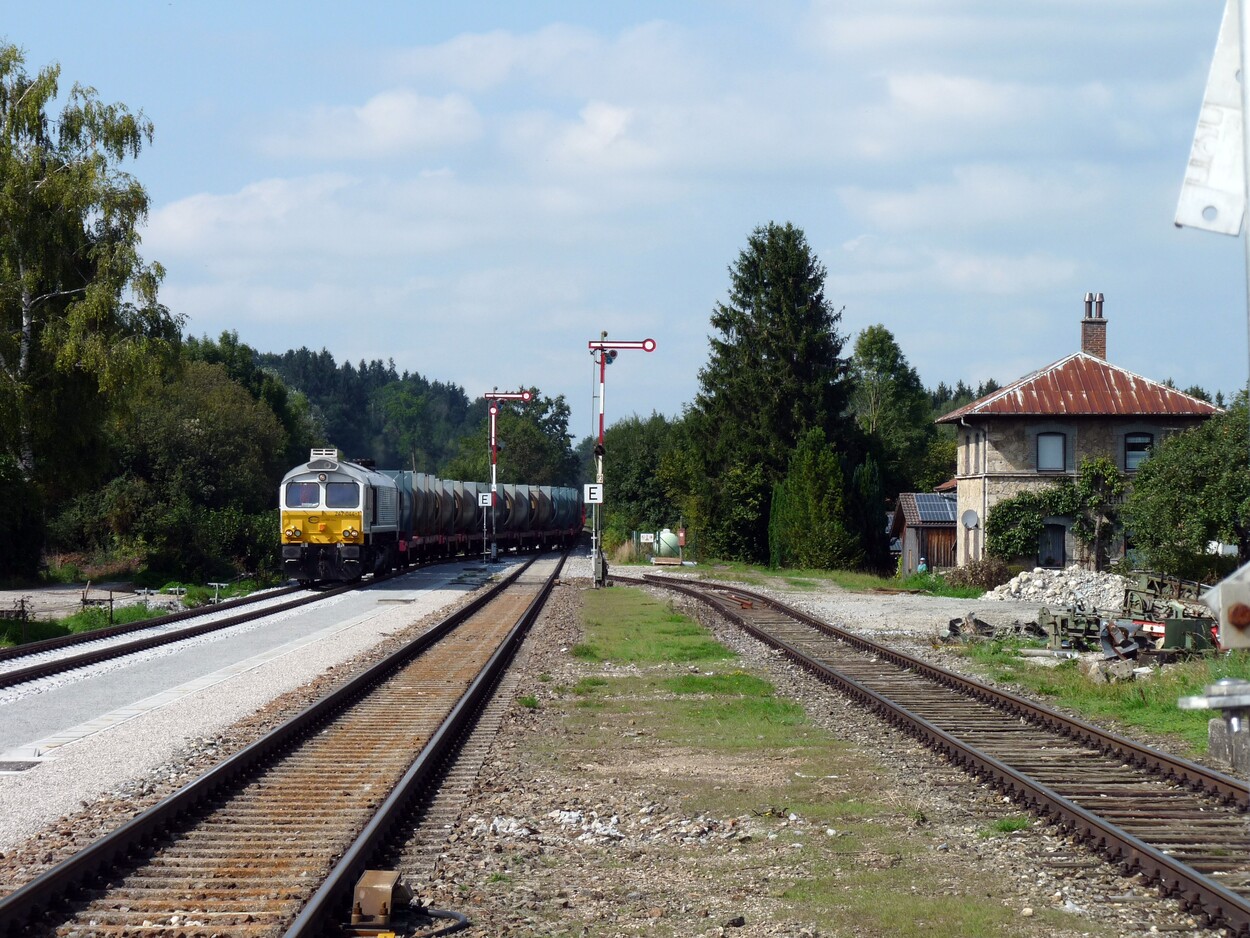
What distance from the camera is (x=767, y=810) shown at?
861 centimetres

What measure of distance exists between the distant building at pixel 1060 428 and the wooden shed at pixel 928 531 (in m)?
5.91

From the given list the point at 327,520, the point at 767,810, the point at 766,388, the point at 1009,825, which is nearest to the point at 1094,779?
the point at 1009,825

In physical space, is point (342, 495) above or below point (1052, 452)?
below

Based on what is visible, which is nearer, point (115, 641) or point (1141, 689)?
point (1141, 689)

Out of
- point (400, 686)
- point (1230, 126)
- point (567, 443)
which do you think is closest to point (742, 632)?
point (400, 686)

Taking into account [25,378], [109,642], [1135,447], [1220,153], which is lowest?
[109,642]

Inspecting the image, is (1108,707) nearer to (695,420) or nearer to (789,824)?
(789,824)

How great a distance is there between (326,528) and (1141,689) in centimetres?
2383

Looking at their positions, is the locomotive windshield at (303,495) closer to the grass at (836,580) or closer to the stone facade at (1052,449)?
the grass at (836,580)

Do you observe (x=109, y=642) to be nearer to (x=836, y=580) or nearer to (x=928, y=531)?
(x=836, y=580)

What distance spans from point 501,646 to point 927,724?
328 inches

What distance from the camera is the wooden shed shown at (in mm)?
47584

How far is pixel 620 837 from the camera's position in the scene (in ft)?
25.9

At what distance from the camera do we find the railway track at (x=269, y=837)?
19.8 feet
